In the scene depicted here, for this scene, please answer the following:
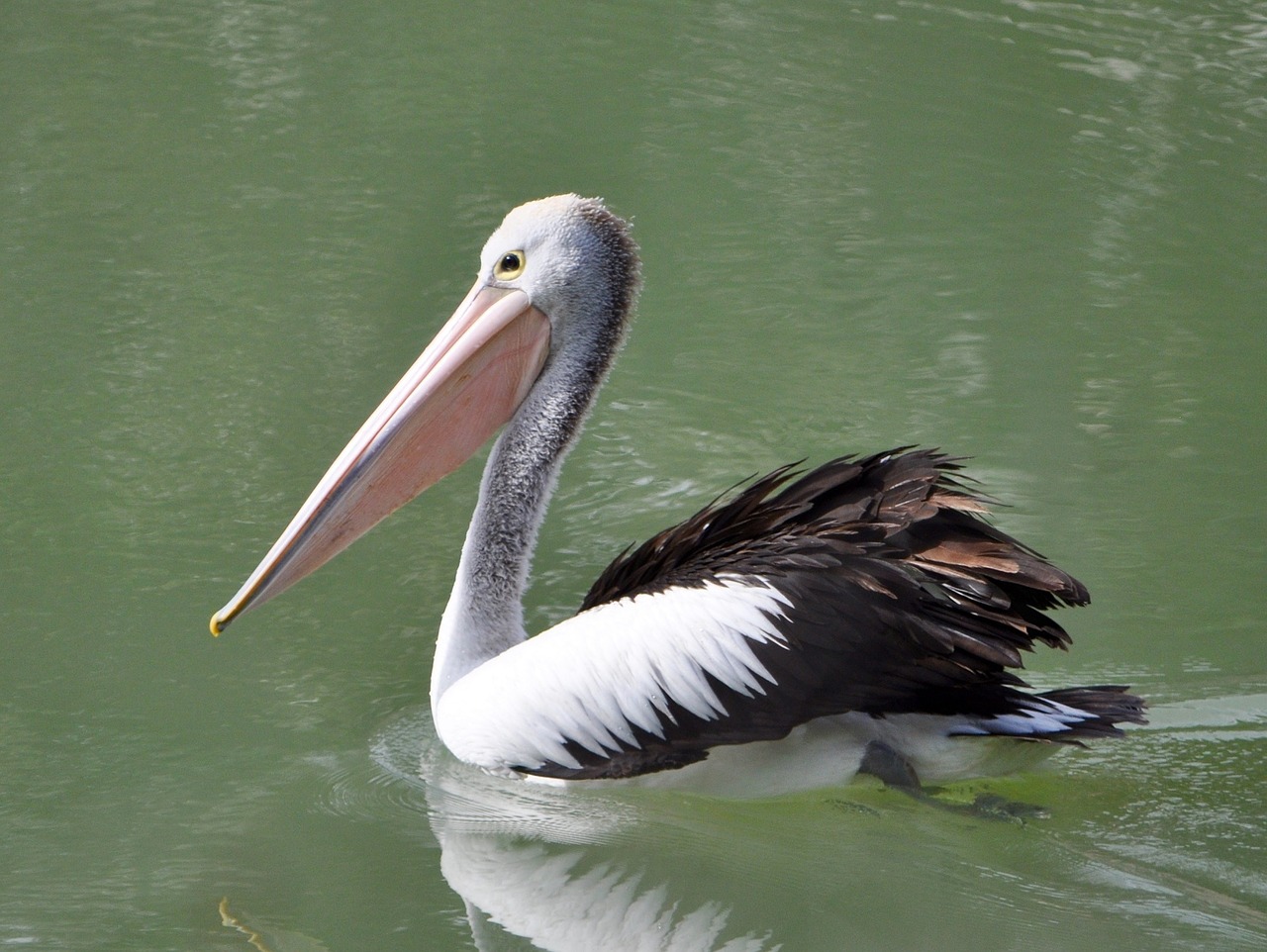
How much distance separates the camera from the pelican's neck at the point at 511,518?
12.5 feet

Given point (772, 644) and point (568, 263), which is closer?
point (772, 644)

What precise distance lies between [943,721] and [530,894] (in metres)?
0.92

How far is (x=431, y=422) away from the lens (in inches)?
159

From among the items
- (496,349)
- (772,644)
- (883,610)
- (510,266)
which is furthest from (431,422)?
(883,610)

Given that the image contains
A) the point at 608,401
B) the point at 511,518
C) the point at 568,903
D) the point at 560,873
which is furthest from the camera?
the point at 608,401

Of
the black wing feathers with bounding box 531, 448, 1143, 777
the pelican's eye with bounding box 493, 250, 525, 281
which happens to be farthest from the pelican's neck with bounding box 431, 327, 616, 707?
the black wing feathers with bounding box 531, 448, 1143, 777

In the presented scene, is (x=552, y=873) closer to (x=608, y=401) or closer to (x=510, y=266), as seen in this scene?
(x=510, y=266)

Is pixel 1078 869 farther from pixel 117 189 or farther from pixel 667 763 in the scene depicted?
pixel 117 189

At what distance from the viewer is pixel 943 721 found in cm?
344

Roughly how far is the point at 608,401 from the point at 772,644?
2225mm

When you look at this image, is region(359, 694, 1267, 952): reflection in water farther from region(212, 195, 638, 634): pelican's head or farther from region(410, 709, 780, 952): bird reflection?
region(212, 195, 638, 634): pelican's head

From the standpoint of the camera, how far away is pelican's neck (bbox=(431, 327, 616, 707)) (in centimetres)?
382

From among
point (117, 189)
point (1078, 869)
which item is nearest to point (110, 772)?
point (1078, 869)

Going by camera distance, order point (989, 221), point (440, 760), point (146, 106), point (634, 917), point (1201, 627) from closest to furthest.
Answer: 1. point (634, 917)
2. point (440, 760)
3. point (1201, 627)
4. point (989, 221)
5. point (146, 106)
